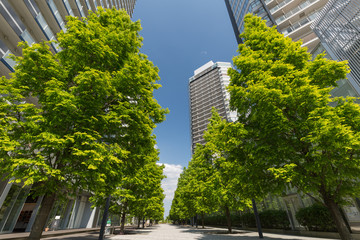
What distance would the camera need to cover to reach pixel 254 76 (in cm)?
855

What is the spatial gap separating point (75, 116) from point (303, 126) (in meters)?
9.13

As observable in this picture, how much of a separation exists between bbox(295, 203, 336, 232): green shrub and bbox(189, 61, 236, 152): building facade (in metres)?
70.5

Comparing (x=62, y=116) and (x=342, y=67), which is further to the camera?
(x=342, y=67)

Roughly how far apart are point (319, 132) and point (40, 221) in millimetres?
10750

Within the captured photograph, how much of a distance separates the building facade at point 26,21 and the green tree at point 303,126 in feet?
35.6

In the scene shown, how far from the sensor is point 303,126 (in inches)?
264

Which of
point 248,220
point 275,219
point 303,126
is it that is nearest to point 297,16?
point 303,126

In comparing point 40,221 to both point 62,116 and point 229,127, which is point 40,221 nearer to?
point 62,116

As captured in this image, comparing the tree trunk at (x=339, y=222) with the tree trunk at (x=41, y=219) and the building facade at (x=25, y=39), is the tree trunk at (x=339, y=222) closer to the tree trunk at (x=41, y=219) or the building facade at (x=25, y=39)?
the tree trunk at (x=41, y=219)

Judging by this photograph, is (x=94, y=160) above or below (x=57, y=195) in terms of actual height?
above

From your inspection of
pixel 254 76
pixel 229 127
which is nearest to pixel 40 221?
pixel 229 127

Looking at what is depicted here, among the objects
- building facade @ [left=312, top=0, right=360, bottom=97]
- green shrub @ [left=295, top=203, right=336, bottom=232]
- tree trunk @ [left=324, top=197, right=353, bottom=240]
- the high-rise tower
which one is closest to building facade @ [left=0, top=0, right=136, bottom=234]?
tree trunk @ [left=324, top=197, right=353, bottom=240]

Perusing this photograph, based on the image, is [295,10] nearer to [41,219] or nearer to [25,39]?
[25,39]

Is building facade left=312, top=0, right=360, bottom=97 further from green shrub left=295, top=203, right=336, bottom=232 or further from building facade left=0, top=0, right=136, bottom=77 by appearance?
building facade left=0, top=0, right=136, bottom=77
